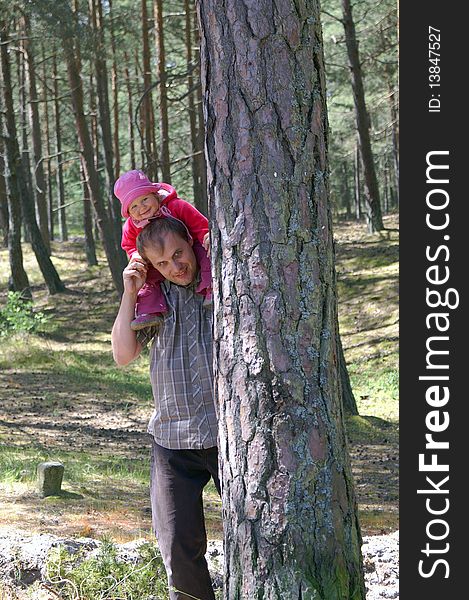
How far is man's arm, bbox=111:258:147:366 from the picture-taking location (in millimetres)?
3559

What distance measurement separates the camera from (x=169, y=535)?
355cm

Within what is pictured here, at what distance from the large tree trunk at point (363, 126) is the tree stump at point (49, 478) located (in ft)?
50.1

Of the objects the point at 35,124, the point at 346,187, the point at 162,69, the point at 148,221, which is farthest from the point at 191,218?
the point at 346,187

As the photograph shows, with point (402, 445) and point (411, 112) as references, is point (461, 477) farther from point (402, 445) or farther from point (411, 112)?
point (411, 112)

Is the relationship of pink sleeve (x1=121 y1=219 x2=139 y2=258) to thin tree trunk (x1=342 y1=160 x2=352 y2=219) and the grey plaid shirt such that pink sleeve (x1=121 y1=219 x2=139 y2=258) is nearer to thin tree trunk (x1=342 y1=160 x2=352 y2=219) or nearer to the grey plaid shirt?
the grey plaid shirt

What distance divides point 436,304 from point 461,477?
63cm

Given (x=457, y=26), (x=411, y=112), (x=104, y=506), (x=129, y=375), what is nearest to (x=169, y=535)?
(x=411, y=112)

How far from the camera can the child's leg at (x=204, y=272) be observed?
3535 millimetres

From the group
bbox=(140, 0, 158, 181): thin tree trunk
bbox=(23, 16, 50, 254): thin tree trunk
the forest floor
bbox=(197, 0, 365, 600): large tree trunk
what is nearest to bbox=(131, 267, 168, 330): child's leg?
bbox=(197, 0, 365, 600): large tree trunk

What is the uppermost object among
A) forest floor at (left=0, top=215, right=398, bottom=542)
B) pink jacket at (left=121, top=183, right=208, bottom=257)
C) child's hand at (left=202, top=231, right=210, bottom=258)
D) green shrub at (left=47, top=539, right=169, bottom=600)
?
pink jacket at (left=121, top=183, right=208, bottom=257)

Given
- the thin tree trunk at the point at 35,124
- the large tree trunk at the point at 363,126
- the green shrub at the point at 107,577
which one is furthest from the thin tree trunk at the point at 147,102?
the green shrub at the point at 107,577

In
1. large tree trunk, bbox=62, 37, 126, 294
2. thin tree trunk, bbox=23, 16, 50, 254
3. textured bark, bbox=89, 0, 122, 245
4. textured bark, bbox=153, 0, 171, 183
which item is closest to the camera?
textured bark, bbox=153, 0, 171, 183

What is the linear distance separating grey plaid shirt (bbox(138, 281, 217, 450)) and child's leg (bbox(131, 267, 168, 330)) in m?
0.04

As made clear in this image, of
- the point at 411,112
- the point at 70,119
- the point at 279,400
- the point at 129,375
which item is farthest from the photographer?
the point at 70,119
